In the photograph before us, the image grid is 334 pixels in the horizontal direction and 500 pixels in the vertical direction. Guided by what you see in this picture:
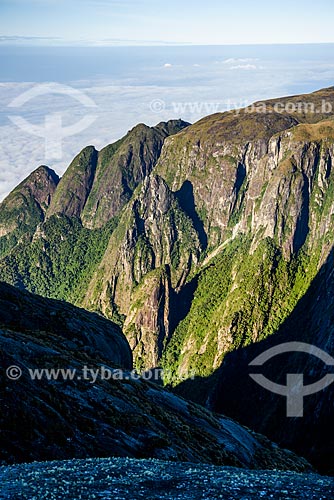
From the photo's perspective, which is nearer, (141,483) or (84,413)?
(141,483)

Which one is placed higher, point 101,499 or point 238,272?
point 101,499

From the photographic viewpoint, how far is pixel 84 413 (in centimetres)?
2558

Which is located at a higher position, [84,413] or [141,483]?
[141,483]

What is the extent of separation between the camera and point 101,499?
15289 mm

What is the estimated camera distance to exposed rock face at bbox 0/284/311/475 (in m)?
21.9

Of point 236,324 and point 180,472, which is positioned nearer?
point 180,472

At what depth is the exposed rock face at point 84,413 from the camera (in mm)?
21922

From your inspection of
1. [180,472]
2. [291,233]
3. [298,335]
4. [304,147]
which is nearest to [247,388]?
[298,335]

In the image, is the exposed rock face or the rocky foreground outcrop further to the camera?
the exposed rock face

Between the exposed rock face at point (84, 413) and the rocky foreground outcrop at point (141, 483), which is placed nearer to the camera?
the rocky foreground outcrop at point (141, 483)

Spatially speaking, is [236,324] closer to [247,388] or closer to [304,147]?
[247,388]

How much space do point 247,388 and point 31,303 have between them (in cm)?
10133

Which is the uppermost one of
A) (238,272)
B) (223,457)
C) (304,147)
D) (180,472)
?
(304,147)

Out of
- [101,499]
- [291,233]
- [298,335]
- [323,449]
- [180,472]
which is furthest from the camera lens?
[291,233]
